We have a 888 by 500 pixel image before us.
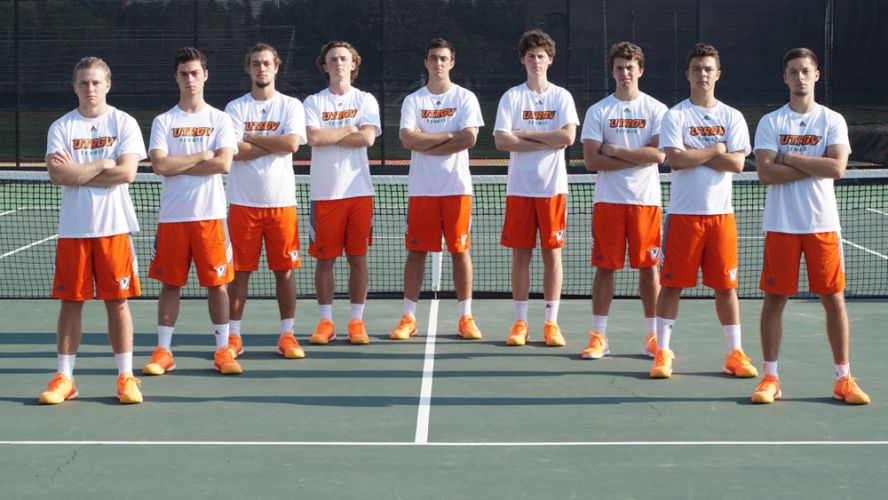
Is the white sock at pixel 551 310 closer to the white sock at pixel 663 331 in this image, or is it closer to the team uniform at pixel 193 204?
the white sock at pixel 663 331

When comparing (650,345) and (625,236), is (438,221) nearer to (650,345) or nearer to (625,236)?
(625,236)

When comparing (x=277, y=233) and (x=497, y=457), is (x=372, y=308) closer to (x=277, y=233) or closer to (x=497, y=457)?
(x=277, y=233)

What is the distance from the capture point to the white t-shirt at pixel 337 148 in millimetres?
8297

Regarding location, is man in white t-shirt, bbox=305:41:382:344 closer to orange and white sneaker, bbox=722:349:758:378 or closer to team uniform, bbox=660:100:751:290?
team uniform, bbox=660:100:751:290

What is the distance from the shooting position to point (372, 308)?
979cm

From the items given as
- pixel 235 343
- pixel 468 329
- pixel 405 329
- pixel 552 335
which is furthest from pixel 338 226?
pixel 552 335

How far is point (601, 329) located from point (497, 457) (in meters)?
2.44

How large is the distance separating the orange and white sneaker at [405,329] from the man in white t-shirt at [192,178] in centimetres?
153

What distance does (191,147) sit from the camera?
732cm

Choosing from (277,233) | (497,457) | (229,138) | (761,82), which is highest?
(761,82)

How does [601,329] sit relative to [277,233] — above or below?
below

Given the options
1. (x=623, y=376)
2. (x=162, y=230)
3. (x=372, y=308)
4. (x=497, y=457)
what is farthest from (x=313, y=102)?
(x=497, y=457)

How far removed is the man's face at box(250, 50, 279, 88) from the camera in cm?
788

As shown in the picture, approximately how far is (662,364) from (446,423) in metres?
1.68
